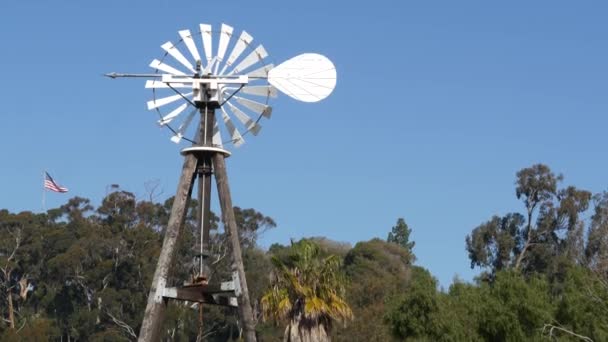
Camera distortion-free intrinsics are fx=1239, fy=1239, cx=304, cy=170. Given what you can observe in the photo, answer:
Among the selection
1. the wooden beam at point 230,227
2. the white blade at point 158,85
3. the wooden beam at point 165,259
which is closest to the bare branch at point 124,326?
the wooden beam at point 165,259

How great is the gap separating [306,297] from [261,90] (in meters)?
9.77

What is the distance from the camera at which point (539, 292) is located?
39875 mm

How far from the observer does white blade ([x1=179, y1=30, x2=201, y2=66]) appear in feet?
92.9

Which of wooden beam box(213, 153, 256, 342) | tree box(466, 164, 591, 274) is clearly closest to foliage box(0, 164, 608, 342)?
tree box(466, 164, 591, 274)

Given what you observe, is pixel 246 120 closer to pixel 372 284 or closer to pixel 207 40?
pixel 207 40

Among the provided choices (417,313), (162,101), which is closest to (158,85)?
(162,101)

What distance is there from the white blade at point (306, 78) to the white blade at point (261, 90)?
0.44 feet

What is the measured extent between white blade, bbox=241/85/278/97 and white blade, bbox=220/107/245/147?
2.32ft

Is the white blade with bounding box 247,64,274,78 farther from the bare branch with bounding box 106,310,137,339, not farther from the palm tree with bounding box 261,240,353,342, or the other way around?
the bare branch with bounding box 106,310,137,339

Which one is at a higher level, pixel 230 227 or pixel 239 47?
pixel 239 47

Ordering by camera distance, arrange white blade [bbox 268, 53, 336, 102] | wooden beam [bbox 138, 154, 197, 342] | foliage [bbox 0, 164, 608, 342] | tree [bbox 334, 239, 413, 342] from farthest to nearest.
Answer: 1. foliage [bbox 0, 164, 608, 342]
2. tree [bbox 334, 239, 413, 342]
3. white blade [bbox 268, 53, 336, 102]
4. wooden beam [bbox 138, 154, 197, 342]

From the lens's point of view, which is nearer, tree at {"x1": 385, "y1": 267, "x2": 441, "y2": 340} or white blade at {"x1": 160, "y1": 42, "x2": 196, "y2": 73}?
white blade at {"x1": 160, "y1": 42, "x2": 196, "y2": 73}

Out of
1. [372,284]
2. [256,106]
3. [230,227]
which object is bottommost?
[230,227]

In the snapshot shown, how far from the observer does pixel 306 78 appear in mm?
28281
